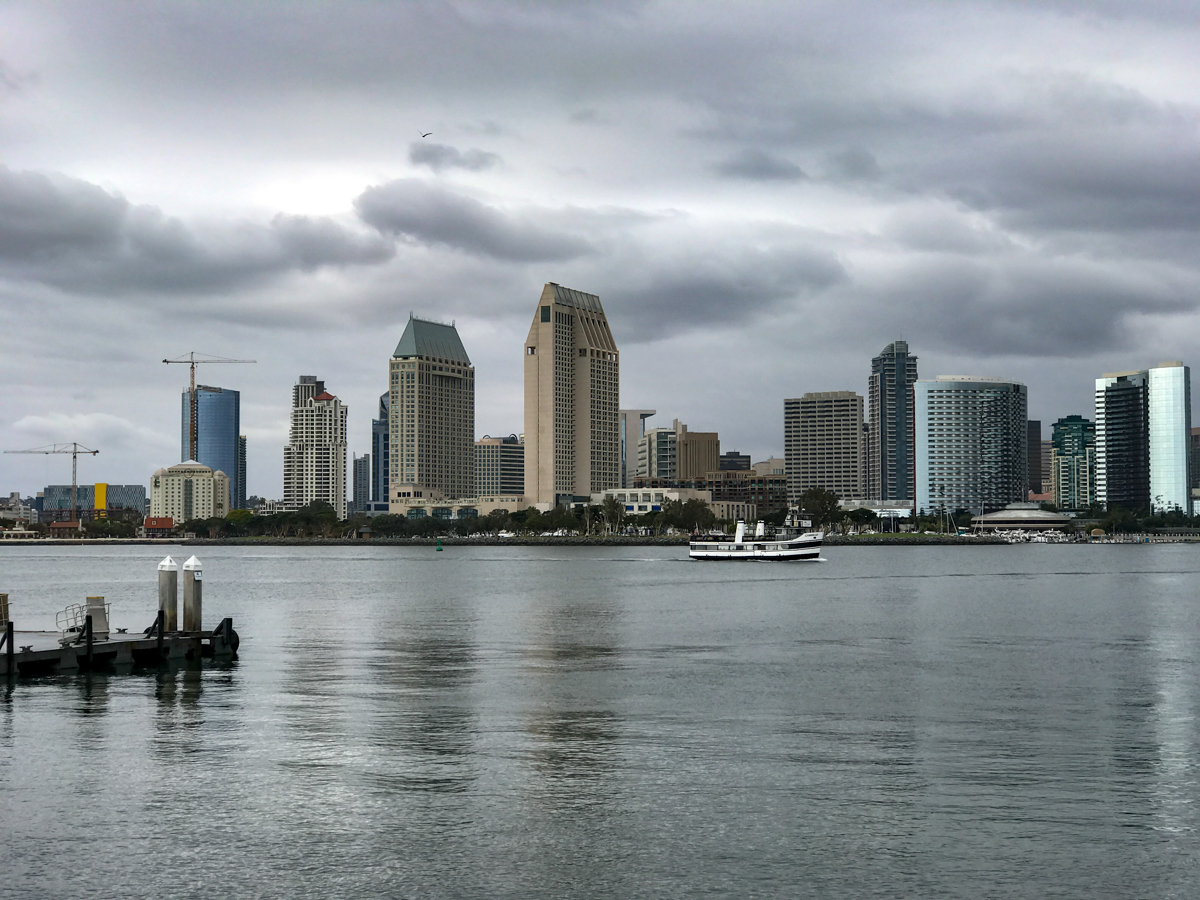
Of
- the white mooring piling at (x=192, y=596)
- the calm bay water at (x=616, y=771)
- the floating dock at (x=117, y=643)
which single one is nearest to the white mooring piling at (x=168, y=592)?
the floating dock at (x=117, y=643)

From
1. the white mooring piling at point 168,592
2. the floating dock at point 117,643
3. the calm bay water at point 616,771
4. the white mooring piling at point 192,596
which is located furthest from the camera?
the white mooring piling at point 192,596

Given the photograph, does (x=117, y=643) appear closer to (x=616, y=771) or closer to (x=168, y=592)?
(x=168, y=592)

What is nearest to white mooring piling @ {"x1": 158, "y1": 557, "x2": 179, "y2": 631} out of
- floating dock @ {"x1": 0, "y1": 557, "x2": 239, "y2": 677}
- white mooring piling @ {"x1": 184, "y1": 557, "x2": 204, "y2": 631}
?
floating dock @ {"x1": 0, "y1": 557, "x2": 239, "y2": 677}

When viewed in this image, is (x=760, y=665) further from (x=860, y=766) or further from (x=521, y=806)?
(x=521, y=806)

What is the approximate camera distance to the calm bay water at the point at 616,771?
24328 mm

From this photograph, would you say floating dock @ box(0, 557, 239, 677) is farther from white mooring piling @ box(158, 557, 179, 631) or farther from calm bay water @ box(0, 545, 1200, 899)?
calm bay water @ box(0, 545, 1200, 899)

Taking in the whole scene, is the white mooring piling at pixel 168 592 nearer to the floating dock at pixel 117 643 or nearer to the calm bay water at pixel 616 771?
the floating dock at pixel 117 643

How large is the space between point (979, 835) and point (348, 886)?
Answer: 13224 millimetres

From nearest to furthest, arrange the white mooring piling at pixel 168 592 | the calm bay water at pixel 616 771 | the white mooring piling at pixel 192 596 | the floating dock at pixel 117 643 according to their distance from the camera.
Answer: the calm bay water at pixel 616 771, the floating dock at pixel 117 643, the white mooring piling at pixel 168 592, the white mooring piling at pixel 192 596

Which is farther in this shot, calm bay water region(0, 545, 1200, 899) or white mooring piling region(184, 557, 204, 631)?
white mooring piling region(184, 557, 204, 631)

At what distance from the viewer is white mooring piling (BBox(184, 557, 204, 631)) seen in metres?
61.5

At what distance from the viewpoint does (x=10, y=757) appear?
117 ft

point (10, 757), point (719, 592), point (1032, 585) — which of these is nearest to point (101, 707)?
point (10, 757)

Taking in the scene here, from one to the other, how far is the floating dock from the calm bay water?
1.88 meters
